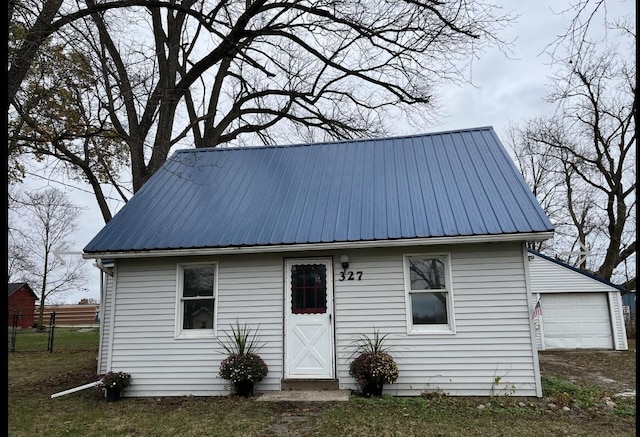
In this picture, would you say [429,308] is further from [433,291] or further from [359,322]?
[359,322]

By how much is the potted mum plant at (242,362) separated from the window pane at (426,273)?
3.04 metres

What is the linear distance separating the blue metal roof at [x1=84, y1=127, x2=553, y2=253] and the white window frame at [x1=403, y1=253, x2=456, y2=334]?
607mm

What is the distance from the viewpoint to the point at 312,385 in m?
8.00

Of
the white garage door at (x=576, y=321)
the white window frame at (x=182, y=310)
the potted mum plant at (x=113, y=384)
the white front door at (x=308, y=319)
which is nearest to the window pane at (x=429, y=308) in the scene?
the white front door at (x=308, y=319)

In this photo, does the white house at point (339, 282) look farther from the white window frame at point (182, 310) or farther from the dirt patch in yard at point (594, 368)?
the dirt patch in yard at point (594, 368)

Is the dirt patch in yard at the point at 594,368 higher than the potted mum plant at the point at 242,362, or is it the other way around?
the potted mum plant at the point at 242,362

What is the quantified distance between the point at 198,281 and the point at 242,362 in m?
1.91

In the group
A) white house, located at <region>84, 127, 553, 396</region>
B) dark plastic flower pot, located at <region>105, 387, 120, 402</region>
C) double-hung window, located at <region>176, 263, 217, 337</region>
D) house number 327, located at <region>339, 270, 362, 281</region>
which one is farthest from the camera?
double-hung window, located at <region>176, 263, 217, 337</region>

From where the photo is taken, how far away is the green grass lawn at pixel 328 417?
6.01 metres

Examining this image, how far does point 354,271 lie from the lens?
8.29 metres

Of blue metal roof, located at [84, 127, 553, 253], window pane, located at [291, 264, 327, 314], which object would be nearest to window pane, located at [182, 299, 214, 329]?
blue metal roof, located at [84, 127, 553, 253]

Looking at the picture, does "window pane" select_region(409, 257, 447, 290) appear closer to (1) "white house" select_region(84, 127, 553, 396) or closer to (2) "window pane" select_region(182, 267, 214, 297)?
(1) "white house" select_region(84, 127, 553, 396)

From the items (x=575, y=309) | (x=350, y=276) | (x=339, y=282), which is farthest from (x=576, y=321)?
(x=339, y=282)

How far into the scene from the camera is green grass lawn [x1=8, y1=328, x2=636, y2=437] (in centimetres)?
601
